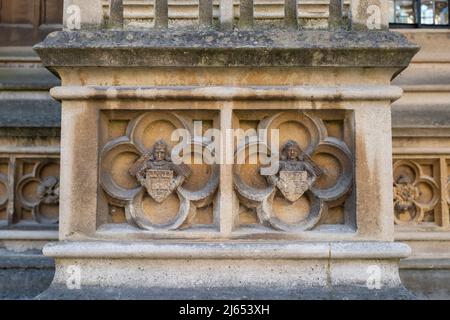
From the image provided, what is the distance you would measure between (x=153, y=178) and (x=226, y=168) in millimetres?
447

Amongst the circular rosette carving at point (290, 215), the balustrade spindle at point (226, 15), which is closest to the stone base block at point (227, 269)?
the circular rosette carving at point (290, 215)

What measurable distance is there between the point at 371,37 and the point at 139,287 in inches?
80.0

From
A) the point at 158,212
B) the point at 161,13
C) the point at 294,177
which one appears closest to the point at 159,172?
the point at 158,212

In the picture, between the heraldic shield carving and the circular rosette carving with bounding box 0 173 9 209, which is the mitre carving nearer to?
the heraldic shield carving

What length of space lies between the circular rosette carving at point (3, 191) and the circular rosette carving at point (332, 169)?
7.95ft

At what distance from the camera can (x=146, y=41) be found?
2883 millimetres

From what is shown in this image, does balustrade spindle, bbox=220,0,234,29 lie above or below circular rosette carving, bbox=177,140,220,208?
above

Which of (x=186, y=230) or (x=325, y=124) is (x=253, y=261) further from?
(x=325, y=124)

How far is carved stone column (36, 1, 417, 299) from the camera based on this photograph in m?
2.79

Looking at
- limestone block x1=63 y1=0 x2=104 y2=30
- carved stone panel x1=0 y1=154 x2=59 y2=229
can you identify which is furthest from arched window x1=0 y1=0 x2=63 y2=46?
limestone block x1=63 y1=0 x2=104 y2=30

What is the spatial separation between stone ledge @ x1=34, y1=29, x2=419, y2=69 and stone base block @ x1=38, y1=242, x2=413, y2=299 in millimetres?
1084

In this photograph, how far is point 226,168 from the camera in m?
2.89

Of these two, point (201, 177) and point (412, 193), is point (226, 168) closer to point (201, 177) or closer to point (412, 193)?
point (201, 177)

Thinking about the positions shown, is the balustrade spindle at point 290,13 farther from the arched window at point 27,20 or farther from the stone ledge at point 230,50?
the arched window at point 27,20
